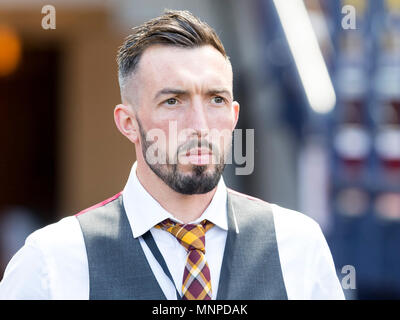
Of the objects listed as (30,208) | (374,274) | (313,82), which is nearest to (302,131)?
(313,82)

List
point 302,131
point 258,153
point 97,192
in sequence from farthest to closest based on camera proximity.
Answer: point 97,192, point 258,153, point 302,131

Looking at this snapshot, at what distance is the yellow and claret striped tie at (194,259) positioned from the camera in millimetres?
1827

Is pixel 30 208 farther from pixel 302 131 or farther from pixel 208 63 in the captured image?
pixel 208 63

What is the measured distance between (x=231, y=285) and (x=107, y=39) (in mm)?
5279

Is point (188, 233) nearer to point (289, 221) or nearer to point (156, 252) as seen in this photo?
point (156, 252)

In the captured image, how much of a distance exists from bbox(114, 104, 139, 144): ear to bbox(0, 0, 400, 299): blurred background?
812 mm

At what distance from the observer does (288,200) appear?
18.5ft

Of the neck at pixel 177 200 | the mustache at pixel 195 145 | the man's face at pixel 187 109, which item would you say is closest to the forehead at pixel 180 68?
the man's face at pixel 187 109

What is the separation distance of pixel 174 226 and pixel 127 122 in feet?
0.99
